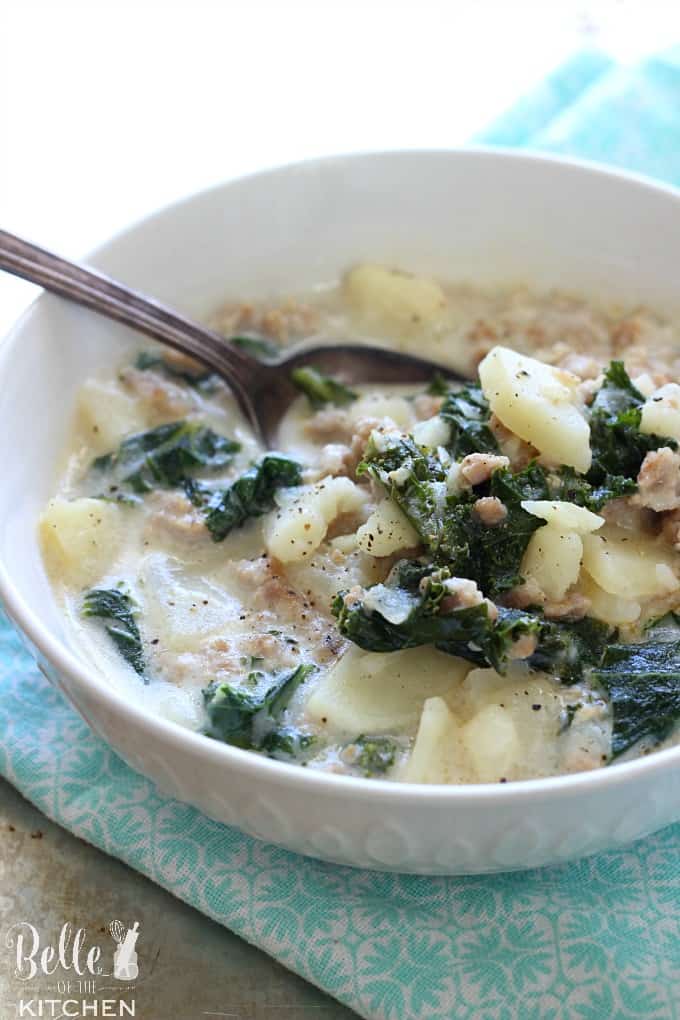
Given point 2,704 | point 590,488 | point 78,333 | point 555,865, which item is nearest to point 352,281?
point 78,333

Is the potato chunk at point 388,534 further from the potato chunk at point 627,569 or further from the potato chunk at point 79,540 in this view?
the potato chunk at point 79,540

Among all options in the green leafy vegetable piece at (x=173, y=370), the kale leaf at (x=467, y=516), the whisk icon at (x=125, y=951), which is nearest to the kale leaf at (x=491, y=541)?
the kale leaf at (x=467, y=516)

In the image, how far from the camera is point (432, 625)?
2.96 m

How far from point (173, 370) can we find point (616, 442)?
1.73 meters

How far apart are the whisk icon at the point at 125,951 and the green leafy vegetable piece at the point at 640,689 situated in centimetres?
133

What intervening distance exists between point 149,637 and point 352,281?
208cm

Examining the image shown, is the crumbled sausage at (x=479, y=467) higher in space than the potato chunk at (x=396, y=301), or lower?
higher

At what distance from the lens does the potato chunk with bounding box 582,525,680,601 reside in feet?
10.5

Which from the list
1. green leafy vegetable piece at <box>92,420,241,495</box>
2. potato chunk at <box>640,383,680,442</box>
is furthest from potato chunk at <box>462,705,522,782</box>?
green leafy vegetable piece at <box>92,420,241,495</box>

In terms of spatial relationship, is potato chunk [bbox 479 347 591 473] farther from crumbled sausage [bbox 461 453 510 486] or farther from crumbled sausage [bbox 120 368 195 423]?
crumbled sausage [bbox 120 368 195 423]

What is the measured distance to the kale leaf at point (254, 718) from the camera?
2998mm

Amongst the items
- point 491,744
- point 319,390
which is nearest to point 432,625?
point 491,744

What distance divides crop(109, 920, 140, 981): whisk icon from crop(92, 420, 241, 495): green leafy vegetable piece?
141cm

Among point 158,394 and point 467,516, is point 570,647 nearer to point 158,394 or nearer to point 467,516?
point 467,516
